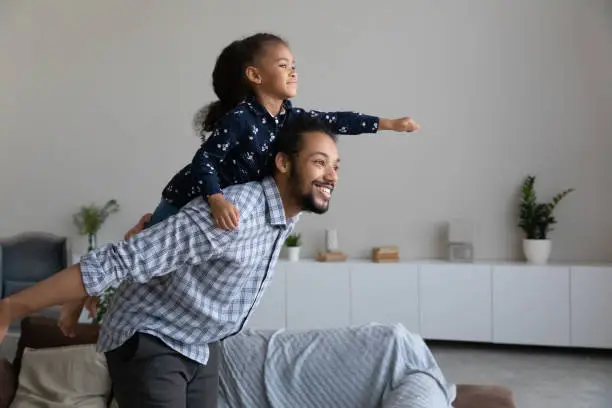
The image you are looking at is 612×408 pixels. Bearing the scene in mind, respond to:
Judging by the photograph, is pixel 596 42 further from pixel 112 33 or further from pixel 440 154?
pixel 112 33

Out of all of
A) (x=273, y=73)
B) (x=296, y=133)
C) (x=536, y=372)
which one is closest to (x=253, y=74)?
(x=273, y=73)

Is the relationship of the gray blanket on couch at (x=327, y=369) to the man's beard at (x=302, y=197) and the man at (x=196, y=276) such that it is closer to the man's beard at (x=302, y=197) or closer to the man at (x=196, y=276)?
the man at (x=196, y=276)

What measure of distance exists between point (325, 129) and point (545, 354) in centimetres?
404

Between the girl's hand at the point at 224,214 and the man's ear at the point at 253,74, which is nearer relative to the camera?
the girl's hand at the point at 224,214

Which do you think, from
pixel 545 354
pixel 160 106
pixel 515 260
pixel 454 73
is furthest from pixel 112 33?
pixel 545 354

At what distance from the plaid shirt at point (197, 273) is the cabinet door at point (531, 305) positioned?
12.4ft

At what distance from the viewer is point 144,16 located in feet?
20.2

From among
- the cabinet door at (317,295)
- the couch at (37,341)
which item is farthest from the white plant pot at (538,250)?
the couch at (37,341)

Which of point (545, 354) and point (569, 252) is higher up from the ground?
point (569, 252)

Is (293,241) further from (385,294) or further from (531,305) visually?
(531,305)

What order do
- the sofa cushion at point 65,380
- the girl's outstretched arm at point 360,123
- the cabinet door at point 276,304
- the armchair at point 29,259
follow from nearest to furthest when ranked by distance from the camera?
the girl's outstretched arm at point 360,123 → the sofa cushion at point 65,380 → the cabinet door at point 276,304 → the armchair at point 29,259

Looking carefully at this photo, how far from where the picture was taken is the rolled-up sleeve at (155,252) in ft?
4.38

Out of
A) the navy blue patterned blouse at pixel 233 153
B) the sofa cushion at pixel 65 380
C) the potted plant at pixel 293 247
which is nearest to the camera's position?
the navy blue patterned blouse at pixel 233 153

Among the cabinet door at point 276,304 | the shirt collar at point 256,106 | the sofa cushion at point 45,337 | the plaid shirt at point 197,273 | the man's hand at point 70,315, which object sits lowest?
the cabinet door at point 276,304
